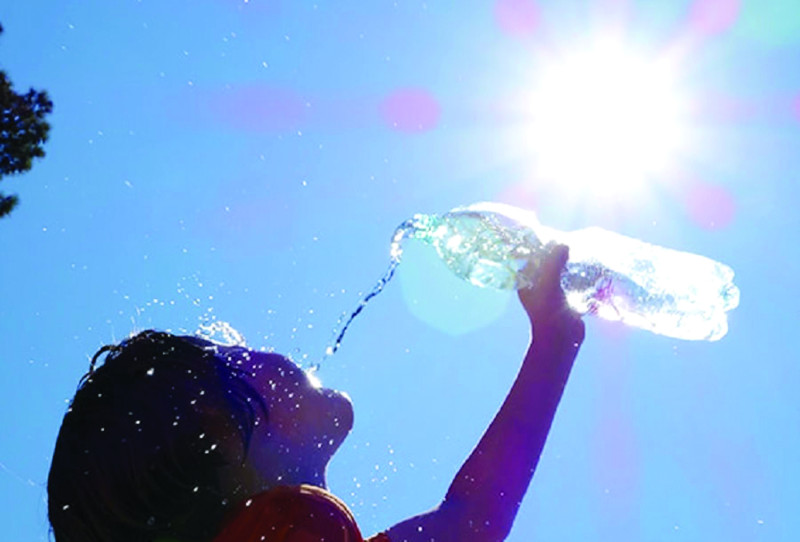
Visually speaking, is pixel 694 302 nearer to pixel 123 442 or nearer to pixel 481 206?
pixel 481 206

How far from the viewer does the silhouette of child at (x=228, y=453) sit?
8.00 feet

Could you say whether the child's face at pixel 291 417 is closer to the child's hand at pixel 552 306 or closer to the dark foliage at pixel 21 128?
the child's hand at pixel 552 306

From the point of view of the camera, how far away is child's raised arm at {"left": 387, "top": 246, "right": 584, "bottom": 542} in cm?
262

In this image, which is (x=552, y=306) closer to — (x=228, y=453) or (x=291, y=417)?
(x=291, y=417)

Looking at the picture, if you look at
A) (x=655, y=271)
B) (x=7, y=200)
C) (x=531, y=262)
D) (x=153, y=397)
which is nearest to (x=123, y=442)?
(x=153, y=397)

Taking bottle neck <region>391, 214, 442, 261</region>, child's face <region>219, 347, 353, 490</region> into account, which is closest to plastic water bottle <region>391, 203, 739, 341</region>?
bottle neck <region>391, 214, 442, 261</region>

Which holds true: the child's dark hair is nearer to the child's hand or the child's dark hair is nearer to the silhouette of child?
the silhouette of child

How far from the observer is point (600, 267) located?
5.25 m

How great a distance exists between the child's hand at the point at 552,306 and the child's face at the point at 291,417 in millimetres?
682

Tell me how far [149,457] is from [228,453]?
8.0 inches

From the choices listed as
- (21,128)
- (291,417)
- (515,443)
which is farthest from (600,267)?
(21,128)

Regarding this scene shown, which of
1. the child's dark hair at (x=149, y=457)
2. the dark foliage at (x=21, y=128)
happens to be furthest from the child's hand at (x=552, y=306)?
the dark foliage at (x=21, y=128)

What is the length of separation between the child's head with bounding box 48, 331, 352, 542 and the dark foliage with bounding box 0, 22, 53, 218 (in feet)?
28.8

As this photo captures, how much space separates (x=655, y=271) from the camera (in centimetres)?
581
